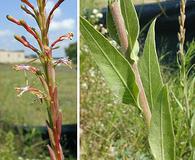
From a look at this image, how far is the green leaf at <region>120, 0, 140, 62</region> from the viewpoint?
51cm

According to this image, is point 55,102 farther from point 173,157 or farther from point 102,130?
point 102,130

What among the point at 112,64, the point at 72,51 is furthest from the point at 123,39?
the point at 72,51

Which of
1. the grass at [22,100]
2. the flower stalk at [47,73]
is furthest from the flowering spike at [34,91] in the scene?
the grass at [22,100]

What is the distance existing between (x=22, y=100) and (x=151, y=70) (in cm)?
300

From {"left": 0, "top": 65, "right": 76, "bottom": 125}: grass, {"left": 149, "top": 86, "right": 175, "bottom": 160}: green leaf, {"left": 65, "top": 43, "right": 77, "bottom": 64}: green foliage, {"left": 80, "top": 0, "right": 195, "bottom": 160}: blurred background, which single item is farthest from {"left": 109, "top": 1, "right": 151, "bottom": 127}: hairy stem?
{"left": 0, "top": 65, "right": 76, "bottom": 125}: grass

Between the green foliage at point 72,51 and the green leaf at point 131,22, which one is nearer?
the green leaf at point 131,22

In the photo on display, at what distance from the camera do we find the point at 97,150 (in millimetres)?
2148

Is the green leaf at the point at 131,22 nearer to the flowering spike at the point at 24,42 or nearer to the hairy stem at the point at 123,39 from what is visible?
the hairy stem at the point at 123,39

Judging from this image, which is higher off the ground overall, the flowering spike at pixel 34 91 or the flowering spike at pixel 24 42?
the flowering spike at pixel 24 42

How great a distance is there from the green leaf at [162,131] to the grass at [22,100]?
253 cm

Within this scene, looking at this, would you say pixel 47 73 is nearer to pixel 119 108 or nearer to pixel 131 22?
pixel 131 22

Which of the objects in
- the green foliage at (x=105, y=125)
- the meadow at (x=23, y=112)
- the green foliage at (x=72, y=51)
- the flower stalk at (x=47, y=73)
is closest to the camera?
the flower stalk at (x=47, y=73)

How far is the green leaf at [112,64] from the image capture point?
0.51 m

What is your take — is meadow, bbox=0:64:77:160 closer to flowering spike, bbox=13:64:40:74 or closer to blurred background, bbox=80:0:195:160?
blurred background, bbox=80:0:195:160
